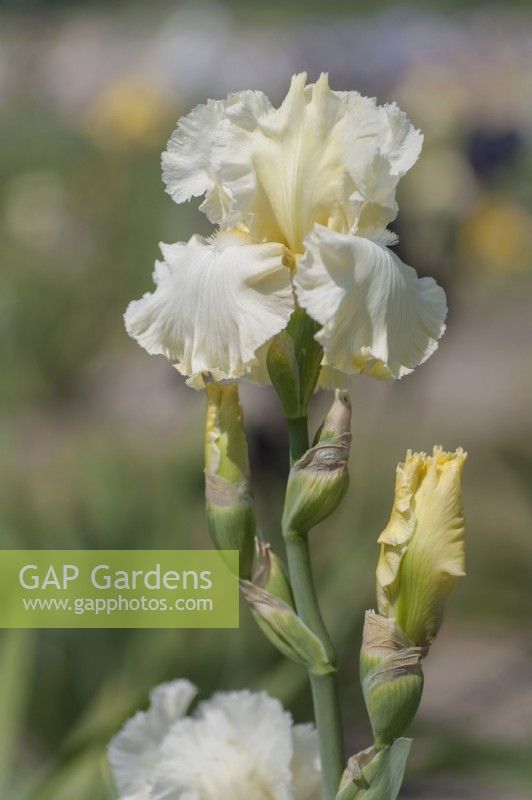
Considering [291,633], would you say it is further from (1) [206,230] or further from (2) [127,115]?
(2) [127,115]

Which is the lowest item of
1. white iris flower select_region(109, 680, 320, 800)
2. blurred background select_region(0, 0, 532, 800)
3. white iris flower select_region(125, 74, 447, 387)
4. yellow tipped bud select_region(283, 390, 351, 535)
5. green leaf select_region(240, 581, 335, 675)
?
white iris flower select_region(109, 680, 320, 800)

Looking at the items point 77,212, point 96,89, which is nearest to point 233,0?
point 96,89

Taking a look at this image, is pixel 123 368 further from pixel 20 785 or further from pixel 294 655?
pixel 294 655

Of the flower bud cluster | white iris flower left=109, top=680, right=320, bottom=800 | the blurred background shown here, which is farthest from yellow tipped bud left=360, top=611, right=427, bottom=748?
the blurred background

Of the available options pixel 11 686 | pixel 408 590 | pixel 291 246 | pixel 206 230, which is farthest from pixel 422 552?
pixel 206 230

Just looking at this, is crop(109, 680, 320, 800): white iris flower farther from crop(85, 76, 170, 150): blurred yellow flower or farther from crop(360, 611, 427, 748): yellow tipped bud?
crop(85, 76, 170, 150): blurred yellow flower

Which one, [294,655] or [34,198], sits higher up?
[34,198]
